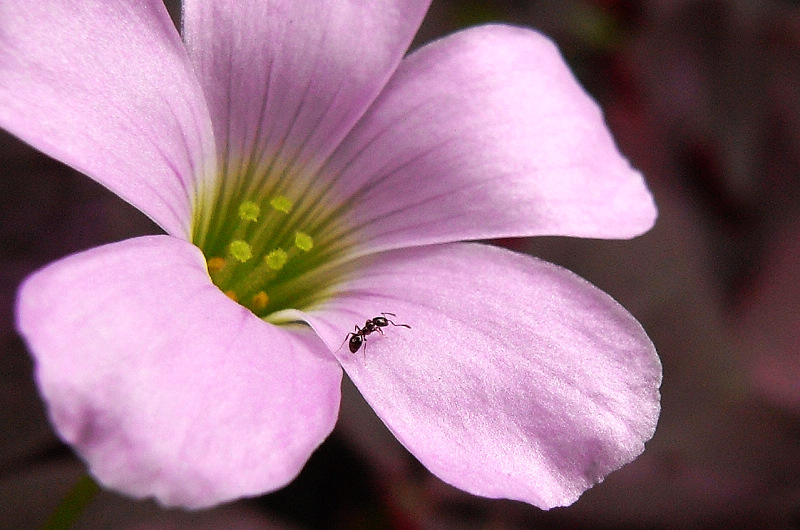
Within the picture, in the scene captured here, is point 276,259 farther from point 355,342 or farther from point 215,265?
point 355,342

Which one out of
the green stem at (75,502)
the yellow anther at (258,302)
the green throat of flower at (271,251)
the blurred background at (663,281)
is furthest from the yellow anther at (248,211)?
the blurred background at (663,281)

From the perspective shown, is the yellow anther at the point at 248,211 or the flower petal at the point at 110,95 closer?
the flower petal at the point at 110,95

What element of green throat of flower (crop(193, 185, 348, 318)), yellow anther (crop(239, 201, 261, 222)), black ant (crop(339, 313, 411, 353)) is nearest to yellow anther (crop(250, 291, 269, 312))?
green throat of flower (crop(193, 185, 348, 318))

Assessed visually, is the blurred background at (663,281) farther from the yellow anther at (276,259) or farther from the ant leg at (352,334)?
the ant leg at (352,334)

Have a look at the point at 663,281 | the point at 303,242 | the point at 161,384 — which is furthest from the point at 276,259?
the point at 663,281

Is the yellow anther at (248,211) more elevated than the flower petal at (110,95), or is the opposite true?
the flower petal at (110,95)

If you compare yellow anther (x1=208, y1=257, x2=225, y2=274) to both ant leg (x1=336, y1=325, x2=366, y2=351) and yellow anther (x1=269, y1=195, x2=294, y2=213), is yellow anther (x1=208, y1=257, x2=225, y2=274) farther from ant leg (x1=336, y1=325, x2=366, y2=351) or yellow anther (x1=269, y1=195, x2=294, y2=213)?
ant leg (x1=336, y1=325, x2=366, y2=351)

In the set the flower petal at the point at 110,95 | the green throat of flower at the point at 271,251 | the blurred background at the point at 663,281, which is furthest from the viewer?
the blurred background at the point at 663,281
